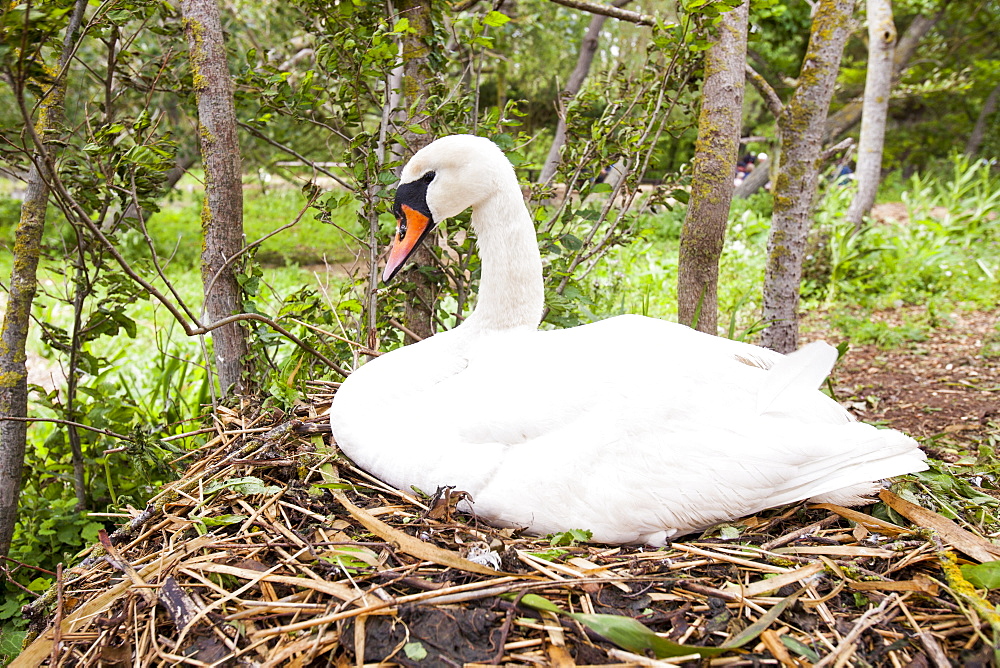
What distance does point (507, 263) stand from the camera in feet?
8.55

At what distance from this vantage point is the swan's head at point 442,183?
2.50m

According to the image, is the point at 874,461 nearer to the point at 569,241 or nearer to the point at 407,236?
the point at 569,241

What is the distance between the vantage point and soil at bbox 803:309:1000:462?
357 cm

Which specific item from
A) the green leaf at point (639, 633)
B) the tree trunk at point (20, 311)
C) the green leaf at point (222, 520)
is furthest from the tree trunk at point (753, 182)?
the green leaf at point (222, 520)

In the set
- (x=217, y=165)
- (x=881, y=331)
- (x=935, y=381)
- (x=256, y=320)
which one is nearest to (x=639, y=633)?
(x=256, y=320)

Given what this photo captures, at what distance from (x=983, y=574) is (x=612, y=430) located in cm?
107

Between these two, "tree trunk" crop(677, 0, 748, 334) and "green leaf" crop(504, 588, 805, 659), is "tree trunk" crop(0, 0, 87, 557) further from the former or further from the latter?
"tree trunk" crop(677, 0, 748, 334)

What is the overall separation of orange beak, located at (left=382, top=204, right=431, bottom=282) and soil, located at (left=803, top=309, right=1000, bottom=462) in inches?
99.2

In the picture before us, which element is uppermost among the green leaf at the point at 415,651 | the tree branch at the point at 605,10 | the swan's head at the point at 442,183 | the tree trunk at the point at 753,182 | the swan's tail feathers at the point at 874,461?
the tree branch at the point at 605,10

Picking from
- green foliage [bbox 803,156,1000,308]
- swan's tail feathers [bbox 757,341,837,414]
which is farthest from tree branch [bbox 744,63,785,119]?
green foliage [bbox 803,156,1000,308]

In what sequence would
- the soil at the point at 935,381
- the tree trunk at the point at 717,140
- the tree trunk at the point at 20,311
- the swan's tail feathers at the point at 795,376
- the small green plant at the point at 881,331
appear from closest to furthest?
1. the swan's tail feathers at the point at 795,376
2. the tree trunk at the point at 20,311
3. the tree trunk at the point at 717,140
4. the soil at the point at 935,381
5. the small green plant at the point at 881,331

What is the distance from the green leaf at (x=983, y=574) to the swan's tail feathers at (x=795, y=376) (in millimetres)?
649

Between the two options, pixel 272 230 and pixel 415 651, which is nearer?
pixel 415 651

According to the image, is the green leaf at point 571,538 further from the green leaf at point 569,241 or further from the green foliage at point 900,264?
the green foliage at point 900,264
